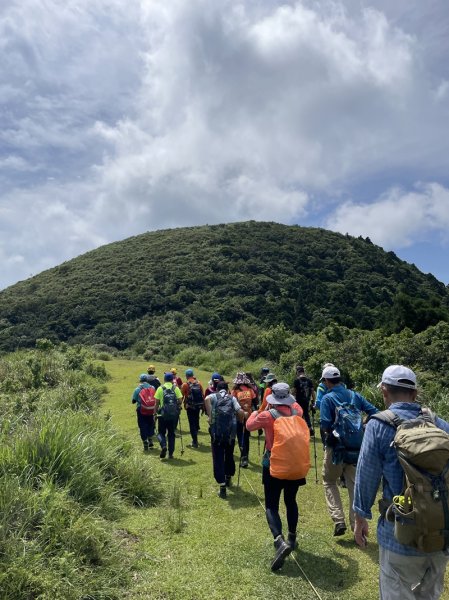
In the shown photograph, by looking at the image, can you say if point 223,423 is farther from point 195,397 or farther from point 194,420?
point 194,420

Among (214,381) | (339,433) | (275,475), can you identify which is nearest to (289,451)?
(275,475)

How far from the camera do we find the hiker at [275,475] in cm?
501

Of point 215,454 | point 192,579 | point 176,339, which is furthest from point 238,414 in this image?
point 176,339

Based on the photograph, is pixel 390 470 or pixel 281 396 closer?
pixel 390 470

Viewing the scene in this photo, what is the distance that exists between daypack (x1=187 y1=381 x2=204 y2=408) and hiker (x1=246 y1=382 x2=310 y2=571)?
5.91m

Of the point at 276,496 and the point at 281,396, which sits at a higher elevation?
the point at 281,396

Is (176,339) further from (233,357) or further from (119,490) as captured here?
(119,490)

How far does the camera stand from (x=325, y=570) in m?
5.06

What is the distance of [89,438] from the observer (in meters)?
7.04

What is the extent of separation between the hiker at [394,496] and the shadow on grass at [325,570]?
1.84m

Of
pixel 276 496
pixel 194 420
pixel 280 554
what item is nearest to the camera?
pixel 280 554

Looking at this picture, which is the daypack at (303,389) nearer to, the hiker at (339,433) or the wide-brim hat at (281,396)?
the hiker at (339,433)

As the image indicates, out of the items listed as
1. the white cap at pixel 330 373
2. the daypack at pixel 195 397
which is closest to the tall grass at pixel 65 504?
the daypack at pixel 195 397

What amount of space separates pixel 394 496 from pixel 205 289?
54718mm
